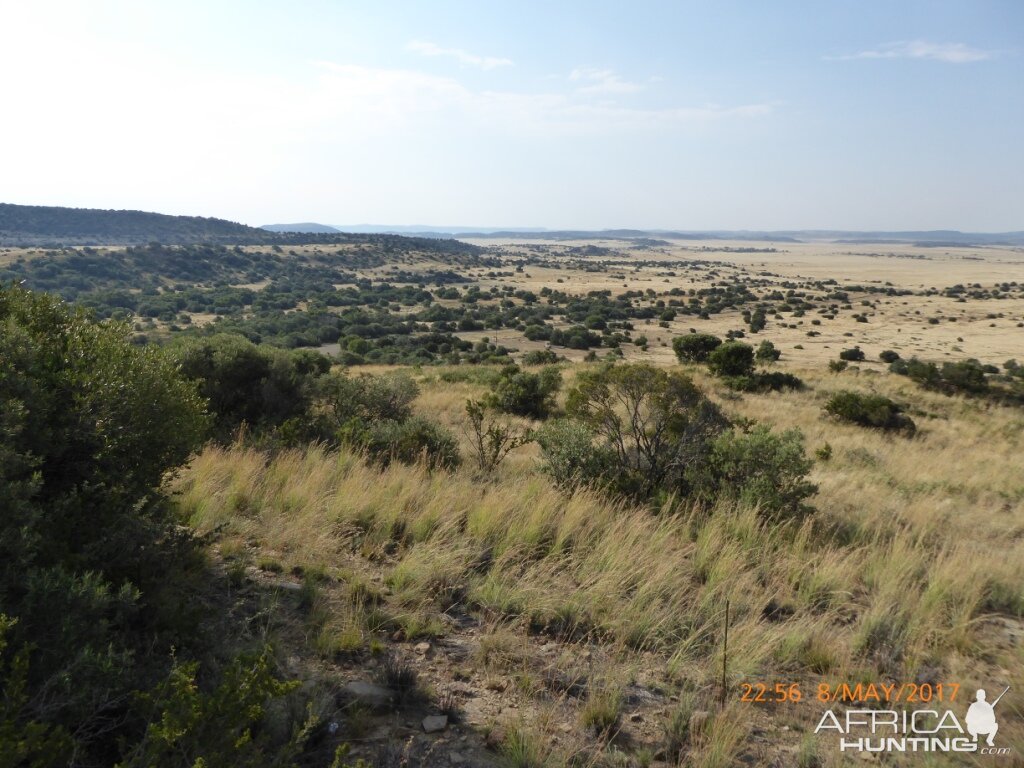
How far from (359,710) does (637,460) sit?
17.7 ft

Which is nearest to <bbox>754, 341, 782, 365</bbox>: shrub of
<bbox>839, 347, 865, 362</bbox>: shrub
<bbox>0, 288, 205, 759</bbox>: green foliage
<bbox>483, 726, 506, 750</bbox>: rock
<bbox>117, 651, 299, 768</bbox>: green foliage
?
<bbox>839, 347, 865, 362</bbox>: shrub

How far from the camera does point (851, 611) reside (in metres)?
4.57

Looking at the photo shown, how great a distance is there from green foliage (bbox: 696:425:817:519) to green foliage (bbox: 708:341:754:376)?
1953 centimetres

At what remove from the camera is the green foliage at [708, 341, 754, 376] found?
26141 mm

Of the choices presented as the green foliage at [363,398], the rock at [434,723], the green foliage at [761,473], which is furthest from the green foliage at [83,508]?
the green foliage at [363,398]

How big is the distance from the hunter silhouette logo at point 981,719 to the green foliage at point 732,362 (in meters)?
23.5

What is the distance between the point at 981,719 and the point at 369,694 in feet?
10.8

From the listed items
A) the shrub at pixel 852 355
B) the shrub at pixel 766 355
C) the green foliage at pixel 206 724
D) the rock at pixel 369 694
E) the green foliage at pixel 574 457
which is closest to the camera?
the green foliage at pixel 206 724

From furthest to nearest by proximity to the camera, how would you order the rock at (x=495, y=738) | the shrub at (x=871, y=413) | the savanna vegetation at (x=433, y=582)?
the shrub at (x=871, y=413) < the rock at (x=495, y=738) < the savanna vegetation at (x=433, y=582)

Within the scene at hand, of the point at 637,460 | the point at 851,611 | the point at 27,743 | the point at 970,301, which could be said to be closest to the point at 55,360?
the point at 27,743

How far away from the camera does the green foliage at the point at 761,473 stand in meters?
6.60

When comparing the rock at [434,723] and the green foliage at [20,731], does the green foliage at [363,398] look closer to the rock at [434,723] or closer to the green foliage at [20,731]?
the rock at [434,723]

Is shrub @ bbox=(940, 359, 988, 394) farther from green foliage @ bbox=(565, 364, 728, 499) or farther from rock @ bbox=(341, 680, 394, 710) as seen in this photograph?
rock @ bbox=(341, 680, 394, 710)

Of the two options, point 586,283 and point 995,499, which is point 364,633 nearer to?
point 995,499
